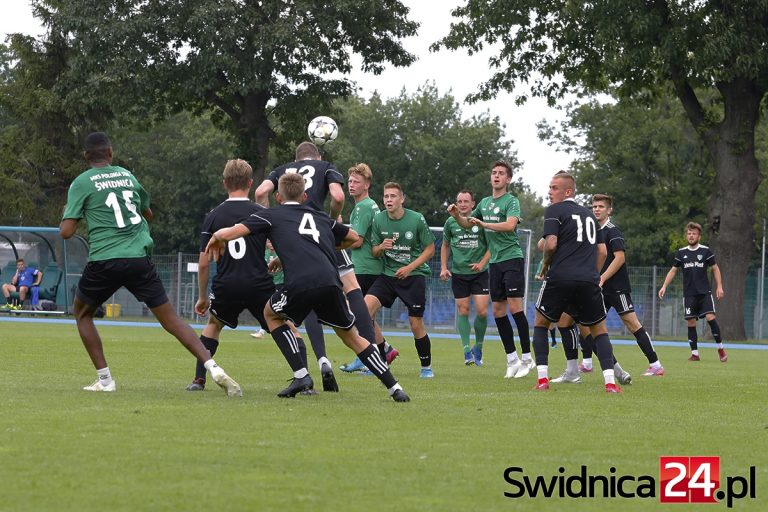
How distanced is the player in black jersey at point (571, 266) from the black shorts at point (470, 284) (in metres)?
4.53

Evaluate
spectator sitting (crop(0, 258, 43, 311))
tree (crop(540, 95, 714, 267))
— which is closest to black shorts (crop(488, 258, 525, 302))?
spectator sitting (crop(0, 258, 43, 311))

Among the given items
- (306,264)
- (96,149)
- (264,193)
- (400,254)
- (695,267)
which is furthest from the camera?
(695,267)

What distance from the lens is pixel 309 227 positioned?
9.65m

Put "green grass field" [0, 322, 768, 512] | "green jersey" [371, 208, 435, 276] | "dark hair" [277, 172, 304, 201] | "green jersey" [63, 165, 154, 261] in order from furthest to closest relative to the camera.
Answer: "green jersey" [371, 208, 435, 276]
"green jersey" [63, 165, 154, 261]
"dark hair" [277, 172, 304, 201]
"green grass field" [0, 322, 768, 512]

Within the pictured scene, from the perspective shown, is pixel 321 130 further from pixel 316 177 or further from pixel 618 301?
pixel 618 301

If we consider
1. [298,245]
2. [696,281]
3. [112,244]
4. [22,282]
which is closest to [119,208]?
[112,244]

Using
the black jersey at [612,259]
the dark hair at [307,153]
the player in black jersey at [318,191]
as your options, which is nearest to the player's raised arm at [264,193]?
the player in black jersey at [318,191]

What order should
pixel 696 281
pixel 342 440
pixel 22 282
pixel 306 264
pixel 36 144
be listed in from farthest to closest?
pixel 36 144
pixel 22 282
pixel 696 281
pixel 306 264
pixel 342 440

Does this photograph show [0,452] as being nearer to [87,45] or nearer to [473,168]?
[87,45]

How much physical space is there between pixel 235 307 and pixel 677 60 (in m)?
24.5

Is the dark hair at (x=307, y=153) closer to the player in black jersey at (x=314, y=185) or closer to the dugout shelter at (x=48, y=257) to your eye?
the player in black jersey at (x=314, y=185)

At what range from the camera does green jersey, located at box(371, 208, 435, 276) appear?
14164 mm

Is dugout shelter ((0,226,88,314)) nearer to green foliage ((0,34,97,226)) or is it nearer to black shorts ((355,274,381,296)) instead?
green foliage ((0,34,97,226))

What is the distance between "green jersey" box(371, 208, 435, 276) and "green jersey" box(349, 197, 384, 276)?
68 mm
